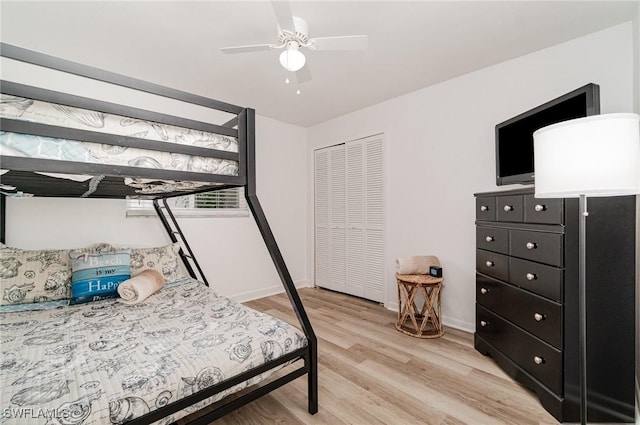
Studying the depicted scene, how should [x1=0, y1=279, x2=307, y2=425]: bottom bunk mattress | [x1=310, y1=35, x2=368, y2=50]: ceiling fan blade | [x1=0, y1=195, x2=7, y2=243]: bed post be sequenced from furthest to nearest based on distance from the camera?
[x1=0, y1=195, x2=7, y2=243]: bed post → [x1=310, y1=35, x2=368, y2=50]: ceiling fan blade → [x1=0, y1=279, x2=307, y2=425]: bottom bunk mattress

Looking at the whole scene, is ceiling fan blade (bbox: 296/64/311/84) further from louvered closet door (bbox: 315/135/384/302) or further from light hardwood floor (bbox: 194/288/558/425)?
light hardwood floor (bbox: 194/288/558/425)

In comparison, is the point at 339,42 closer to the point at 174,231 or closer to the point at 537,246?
the point at 537,246

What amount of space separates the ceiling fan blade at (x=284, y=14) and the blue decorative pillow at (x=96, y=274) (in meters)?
2.24

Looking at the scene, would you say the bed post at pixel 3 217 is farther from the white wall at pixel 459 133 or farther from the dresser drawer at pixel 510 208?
the dresser drawer at pixel 510 208

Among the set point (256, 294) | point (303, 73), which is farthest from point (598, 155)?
point (256, 294)

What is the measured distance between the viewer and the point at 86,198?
2.62 meters

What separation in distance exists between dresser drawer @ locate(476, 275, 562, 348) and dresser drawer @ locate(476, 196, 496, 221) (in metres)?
0.47

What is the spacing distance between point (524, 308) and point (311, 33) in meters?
2.43

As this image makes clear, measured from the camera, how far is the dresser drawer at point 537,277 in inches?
62.1

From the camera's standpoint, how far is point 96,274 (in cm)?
221

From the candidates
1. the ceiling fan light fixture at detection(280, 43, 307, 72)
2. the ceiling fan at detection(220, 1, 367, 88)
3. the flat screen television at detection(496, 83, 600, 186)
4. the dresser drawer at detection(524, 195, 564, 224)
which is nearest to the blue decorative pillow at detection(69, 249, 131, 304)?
the ceiling fan at detection(220, 1, 367, 88)

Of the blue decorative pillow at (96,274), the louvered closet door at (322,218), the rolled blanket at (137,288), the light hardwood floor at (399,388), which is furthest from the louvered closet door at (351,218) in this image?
the blue decorative pillow at (96,274)

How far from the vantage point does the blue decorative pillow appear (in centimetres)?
214

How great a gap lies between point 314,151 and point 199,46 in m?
2.30
